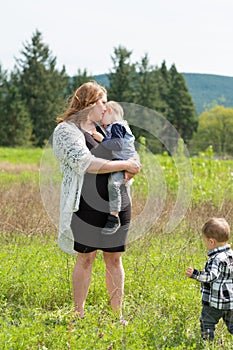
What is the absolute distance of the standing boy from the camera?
3.55m

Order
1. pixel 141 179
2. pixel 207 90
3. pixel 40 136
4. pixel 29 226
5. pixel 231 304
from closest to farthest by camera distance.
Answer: pixel 231 304, pixel 29 226, pixel 141 179, pixel 40 136, pixel 207 90

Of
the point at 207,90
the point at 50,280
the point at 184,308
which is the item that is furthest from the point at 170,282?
the point at 207,90

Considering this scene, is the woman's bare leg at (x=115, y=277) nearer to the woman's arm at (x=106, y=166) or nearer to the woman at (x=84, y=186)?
the woman at (x=84, y=186)

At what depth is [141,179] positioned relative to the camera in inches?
448

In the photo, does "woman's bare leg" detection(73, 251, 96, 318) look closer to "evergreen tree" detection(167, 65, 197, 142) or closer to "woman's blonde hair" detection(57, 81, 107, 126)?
"woman's blonde hair" detection(57, 81, 107, 126)

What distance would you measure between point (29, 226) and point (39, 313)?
269 cm

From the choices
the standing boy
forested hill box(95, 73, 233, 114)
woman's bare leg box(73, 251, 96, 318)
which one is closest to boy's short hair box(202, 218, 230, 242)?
the standing boy

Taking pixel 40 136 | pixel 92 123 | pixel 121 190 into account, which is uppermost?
pixel 92 123

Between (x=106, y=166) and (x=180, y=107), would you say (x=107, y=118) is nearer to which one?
(x=106, y=166)

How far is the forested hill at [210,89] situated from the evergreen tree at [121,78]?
83497 mm

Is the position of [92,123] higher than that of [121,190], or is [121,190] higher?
[92,123]

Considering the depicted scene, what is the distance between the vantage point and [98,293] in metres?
4.65

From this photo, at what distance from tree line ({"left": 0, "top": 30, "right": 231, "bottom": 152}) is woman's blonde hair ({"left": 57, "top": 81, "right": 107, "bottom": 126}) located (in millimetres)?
31843

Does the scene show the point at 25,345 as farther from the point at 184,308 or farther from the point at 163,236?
the point at 163,236
